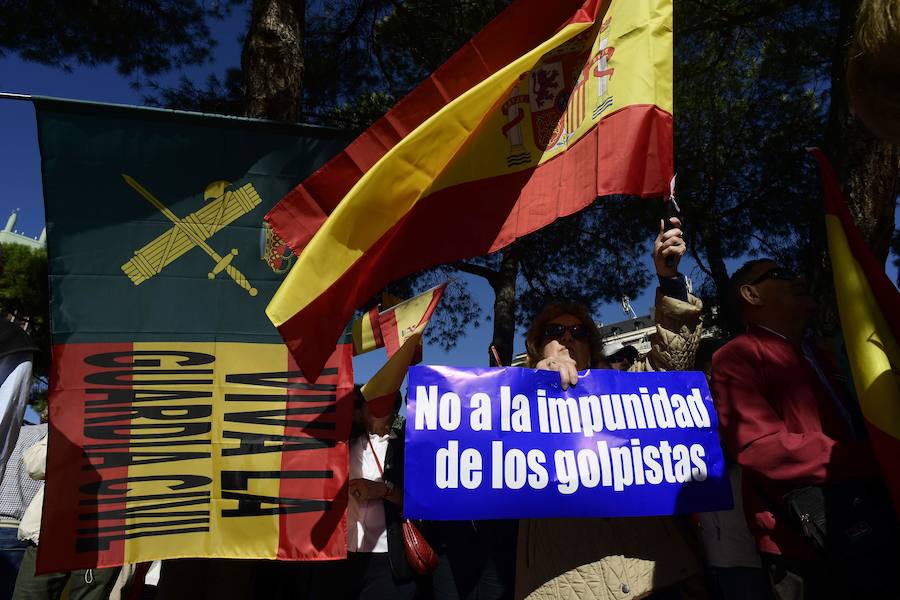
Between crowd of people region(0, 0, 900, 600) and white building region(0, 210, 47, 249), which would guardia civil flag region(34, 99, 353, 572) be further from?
white building region(0, 210, 47, 249)

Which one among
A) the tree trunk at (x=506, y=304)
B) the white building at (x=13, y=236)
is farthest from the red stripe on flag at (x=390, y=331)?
the white building at (x=13, y=236)

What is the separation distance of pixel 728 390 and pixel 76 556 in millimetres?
2389

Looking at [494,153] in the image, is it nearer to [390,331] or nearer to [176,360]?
[390,331]

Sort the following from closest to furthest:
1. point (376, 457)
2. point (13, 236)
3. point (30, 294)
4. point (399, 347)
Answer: point (376, 457) → point (399, 347) → point (30, 294) → point (13, 236)

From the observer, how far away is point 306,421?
8.86 feet

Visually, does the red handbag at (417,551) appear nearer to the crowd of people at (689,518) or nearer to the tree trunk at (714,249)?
the crowd of people at (689,518)

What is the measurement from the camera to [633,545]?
2.26 m

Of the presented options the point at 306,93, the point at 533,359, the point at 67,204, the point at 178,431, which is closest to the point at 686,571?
the point at 533,359

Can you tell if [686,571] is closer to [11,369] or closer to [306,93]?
[11,369]

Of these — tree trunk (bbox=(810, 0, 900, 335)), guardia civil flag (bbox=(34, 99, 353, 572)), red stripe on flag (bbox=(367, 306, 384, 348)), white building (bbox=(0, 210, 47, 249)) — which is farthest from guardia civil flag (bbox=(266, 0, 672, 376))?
Answer: white building (bbox=(0, 210, 47, 249))

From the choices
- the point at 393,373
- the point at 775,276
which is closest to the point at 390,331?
the point at 393,373

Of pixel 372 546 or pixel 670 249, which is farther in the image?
pixel 372 546

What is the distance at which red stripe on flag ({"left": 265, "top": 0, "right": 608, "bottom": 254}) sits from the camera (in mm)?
2648

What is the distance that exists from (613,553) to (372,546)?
1.23 m
